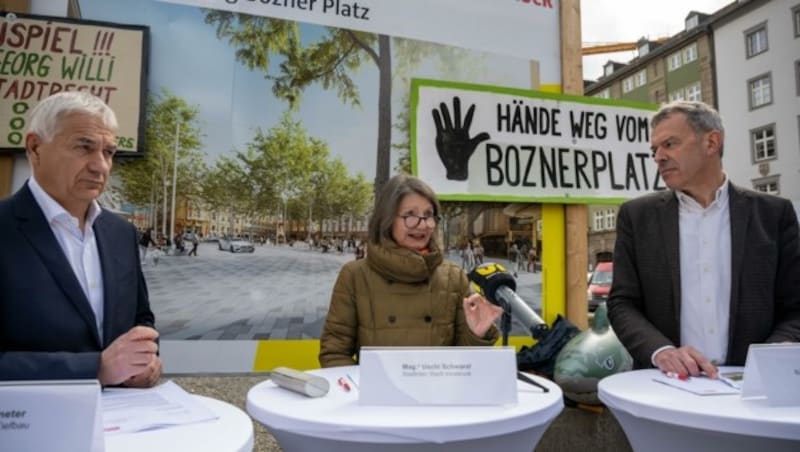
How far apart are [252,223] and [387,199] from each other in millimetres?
1522

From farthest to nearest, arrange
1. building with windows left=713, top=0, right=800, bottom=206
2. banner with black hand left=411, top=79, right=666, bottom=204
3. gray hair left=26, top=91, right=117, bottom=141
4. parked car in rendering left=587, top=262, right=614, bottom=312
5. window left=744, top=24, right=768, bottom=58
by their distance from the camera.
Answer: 1. window left=744, top=24, right=768, bottom=58
2. parked car in rendering left=587, top=262, right=614, bottom=312
3. building with windows left=713, top=0, right=800, bottom=206
4. banner with black hand left=411, top=79, right=666, bottom=204
5. gray hair left=26, top=91, right=117, bottom=141

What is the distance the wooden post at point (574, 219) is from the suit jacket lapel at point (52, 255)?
306 centimetres

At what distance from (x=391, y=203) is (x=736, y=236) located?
4.07ft

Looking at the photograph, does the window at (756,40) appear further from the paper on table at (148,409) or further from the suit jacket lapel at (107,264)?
the paper on table at (148,409)

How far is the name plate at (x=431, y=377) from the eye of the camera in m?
1.16

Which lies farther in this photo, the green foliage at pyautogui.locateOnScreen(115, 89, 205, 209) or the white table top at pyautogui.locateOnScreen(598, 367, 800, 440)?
the green foliage at pyautogui.locateOnScreen(115, 89, 205, 209)

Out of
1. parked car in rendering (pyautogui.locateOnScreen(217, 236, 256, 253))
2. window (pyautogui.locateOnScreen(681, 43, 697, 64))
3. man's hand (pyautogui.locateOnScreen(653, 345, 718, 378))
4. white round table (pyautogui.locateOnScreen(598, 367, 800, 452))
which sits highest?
window (pyautogui.locateOnScreen(681, 43, 697, 64))

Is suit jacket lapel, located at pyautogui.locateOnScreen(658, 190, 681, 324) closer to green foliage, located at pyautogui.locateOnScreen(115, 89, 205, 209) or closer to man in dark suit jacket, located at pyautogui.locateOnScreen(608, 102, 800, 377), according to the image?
man in dark suit jacket, located at pyautogui.locateOnScreen(608, 102, 800, 377)

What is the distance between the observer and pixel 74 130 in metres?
1.40

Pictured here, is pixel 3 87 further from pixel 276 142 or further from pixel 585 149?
pixel 585 149

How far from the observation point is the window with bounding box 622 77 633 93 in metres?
27.4

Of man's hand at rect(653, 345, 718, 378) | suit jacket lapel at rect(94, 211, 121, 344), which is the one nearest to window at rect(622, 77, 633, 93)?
man's hand at rect(653, 345, 718, 378)

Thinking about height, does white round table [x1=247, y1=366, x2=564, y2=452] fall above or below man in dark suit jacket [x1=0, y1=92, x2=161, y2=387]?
below

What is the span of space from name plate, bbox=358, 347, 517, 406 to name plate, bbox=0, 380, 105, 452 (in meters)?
0.53
